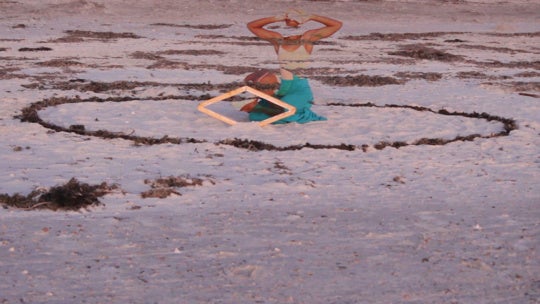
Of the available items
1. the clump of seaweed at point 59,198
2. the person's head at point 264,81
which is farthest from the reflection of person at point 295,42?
the clump of seaweed at point 59,198

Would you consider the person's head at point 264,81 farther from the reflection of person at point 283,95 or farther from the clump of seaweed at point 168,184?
the clump of seaweed at point 168,184

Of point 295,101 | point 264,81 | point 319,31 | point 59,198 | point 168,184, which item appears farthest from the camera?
point 319,31

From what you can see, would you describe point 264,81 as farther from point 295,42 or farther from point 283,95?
point 295,42

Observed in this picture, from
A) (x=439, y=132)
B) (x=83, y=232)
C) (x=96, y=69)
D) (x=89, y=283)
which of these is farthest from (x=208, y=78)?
(x=89, y=283)

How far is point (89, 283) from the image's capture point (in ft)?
17.2

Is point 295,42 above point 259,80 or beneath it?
above

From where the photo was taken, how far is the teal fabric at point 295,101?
10797 mm

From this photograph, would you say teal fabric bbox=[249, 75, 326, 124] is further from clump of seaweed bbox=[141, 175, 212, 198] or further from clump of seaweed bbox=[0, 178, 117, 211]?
clump of seaweed bbox=[0, 178, 117, 211]

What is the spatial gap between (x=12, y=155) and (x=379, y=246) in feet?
14.1

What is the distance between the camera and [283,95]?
10969 millimetres

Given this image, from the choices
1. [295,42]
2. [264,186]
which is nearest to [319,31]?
[295,42]

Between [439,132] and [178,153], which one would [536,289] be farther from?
[439,132]

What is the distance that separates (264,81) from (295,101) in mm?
461

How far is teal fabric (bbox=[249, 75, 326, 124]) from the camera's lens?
10.8 meters
